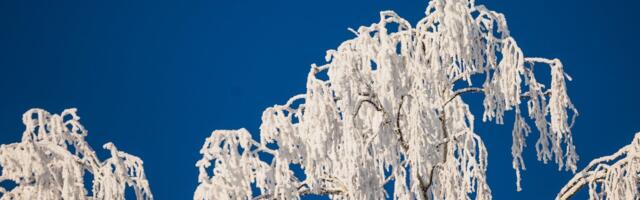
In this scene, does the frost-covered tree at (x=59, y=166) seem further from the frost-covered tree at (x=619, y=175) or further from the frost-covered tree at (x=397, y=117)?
the frost-covered tree at (x=619, y=175)

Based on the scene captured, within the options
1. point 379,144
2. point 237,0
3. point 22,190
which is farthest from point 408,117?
point 237,0

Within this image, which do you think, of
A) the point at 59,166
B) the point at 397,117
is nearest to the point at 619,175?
the point at 397,117

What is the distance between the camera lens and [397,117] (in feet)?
22.4

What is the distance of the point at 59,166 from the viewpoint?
6551mm

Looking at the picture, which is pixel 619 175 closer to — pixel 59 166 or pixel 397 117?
pixel 397 117

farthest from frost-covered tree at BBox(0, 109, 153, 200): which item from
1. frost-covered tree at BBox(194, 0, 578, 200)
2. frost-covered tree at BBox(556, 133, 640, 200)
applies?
frost-covered tree at BBox(556, 133, 640, 200)

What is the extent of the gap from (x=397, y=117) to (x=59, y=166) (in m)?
2.21

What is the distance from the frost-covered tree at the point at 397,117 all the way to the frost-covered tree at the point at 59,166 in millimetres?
517

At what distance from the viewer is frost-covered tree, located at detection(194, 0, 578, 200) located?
263 inches

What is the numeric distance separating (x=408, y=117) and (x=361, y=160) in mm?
431

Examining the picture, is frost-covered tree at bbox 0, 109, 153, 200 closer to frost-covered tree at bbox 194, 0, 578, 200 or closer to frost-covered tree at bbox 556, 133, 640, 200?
frost-covered tree at bbox 194, 0, 578, 200

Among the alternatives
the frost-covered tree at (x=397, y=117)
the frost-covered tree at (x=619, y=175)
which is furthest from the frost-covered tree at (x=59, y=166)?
the frost-covered tree at (x=619, y=175)

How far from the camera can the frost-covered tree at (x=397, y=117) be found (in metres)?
6.69

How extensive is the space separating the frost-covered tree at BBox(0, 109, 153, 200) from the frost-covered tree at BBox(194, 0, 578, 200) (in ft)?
1.70
